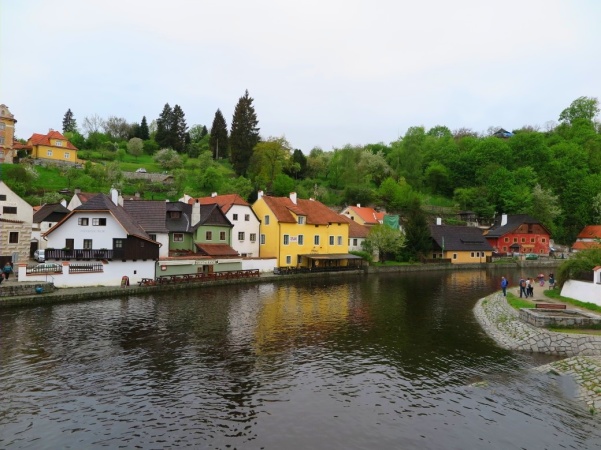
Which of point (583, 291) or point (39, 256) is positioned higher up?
point (39, 256)

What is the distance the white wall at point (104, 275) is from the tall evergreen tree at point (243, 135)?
6084cm

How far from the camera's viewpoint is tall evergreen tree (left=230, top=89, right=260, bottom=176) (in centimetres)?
9819

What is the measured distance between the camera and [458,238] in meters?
77.2

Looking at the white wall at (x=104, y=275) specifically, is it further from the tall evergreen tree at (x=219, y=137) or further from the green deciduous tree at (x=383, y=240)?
the tall evergreen tree at (x=219, y=137)

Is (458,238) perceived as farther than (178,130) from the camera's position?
No

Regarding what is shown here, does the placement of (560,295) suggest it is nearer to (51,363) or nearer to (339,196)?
(51,363)

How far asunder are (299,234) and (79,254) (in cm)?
2911

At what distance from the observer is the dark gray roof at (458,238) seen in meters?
75.4

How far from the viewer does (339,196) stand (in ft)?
317

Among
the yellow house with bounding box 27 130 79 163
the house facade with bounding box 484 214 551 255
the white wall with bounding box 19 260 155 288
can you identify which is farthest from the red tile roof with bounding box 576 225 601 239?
the yellow house with bounding box 27 130 79 163

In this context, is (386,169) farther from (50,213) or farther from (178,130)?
(50,213)

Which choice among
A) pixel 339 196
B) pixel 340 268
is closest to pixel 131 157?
pixel 339 196

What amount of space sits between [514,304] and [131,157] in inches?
3946

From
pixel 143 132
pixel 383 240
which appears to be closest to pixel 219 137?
pixel 143 132
